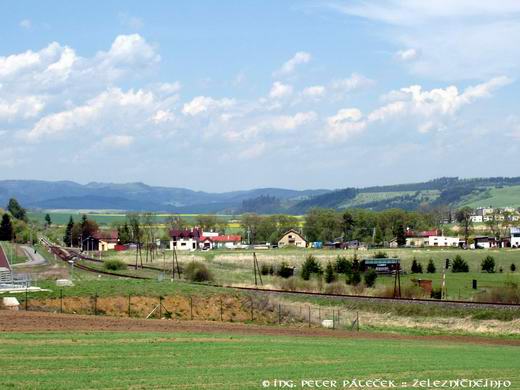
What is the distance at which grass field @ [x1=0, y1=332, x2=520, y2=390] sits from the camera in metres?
23.3

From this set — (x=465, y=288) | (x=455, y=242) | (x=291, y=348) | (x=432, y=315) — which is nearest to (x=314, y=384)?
(x=291, y=348)

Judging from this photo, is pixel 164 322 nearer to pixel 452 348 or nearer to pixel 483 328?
pixel 452 348

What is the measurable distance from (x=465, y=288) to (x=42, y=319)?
51.6 metres

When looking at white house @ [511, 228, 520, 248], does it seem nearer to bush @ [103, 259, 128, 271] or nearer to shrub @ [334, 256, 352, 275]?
shrub @ [334, 256, 352, 275]

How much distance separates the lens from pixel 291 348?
3366cm

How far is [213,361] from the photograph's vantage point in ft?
92.1

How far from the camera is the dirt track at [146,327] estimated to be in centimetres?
3716

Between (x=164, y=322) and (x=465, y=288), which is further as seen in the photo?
(x=465, y=288)

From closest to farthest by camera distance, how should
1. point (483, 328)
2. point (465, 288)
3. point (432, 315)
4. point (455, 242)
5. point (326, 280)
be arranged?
point (483, 328) < point (432, 315) < point (465, 288) < point (326, 280) < point (455, 242)

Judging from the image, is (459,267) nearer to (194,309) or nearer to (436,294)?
(436,294)

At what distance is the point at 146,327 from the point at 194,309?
15965mm

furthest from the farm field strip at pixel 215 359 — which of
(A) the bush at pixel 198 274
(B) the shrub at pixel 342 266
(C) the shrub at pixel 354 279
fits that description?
(B) the shrub at pixel 342 266

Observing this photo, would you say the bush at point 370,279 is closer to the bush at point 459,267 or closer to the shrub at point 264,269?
the shrub at point 264,269

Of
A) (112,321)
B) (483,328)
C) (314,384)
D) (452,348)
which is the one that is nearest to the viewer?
(314,384)
